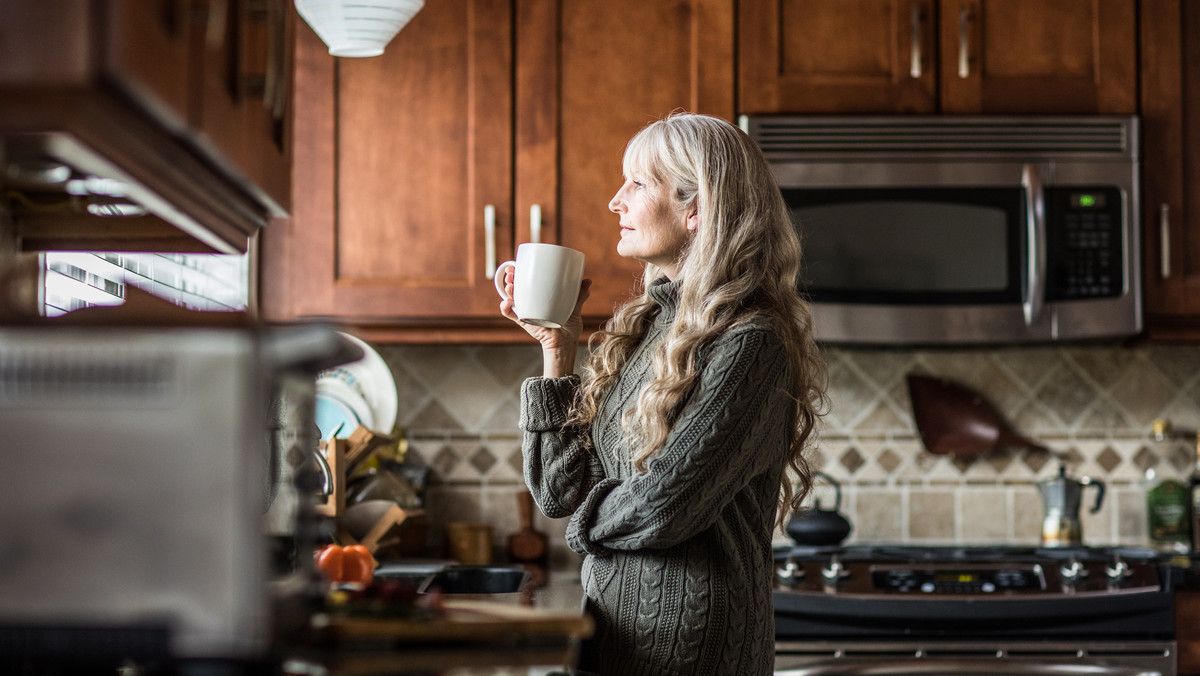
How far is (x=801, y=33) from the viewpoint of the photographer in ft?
8.96

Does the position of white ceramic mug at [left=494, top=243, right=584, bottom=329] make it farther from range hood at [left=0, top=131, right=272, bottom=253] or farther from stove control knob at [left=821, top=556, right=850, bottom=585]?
stove control knob at [left=821, top=556, right=850, bottom=585]

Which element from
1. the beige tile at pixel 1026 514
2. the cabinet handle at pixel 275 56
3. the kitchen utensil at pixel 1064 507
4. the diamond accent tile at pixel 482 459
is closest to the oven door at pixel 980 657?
the kitchen utensil at pixel 1064 507

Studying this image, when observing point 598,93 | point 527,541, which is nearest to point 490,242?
point 598,93

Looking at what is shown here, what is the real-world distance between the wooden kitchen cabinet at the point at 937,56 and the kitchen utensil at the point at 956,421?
0.75 meters

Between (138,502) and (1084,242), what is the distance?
241 centimetres

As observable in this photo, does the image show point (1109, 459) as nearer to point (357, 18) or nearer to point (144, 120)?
point (357, 18)

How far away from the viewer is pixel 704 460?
1.39 meters

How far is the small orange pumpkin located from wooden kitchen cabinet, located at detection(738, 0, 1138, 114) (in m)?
1.61

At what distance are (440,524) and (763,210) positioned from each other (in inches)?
66.0

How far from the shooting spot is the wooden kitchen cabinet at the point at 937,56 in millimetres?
2713

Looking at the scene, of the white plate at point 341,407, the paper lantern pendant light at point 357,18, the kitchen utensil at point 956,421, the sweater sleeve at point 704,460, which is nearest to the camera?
the sweater sleeve at point 704,460

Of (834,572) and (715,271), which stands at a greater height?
(715,271)

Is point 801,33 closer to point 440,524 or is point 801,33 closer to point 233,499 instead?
point 440,524

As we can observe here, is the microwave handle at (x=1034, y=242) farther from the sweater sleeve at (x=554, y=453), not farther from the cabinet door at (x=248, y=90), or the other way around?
the cabinet door at (x=248, y=90)
